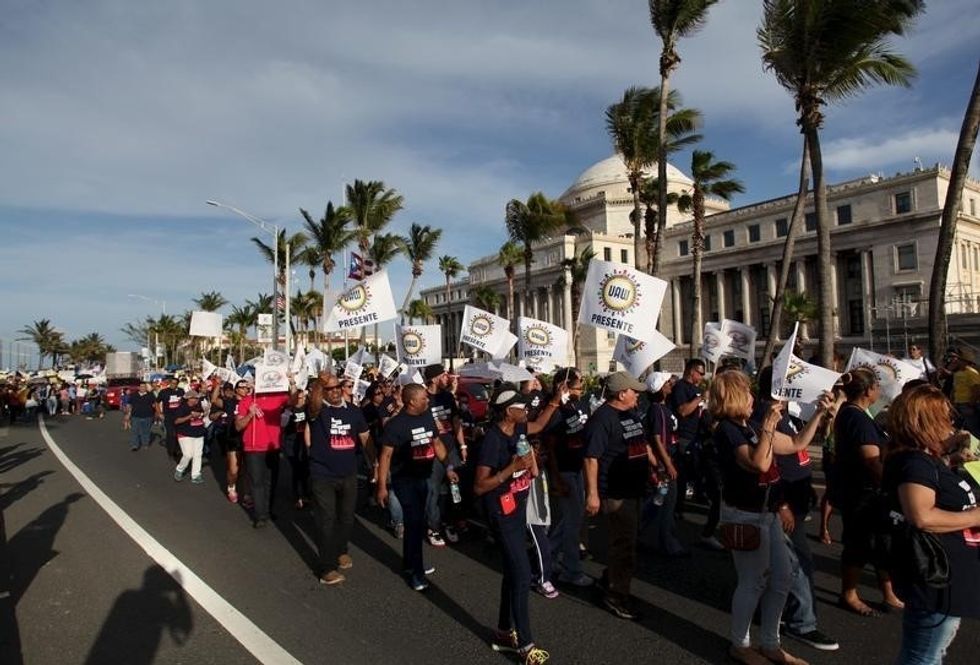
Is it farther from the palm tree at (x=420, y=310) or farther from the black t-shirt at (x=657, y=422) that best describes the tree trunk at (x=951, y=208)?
the palm tree at (x=420, y=310)

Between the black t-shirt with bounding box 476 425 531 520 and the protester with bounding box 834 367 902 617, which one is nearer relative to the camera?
the black t-shirt with bounding box 476 425 531 520

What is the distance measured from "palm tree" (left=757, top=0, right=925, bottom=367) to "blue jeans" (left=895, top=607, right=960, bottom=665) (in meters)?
11.8

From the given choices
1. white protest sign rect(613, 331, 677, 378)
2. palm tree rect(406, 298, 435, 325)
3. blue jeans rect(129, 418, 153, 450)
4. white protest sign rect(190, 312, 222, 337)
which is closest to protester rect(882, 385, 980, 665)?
white protest sign rect(613, 331, 677, 378)

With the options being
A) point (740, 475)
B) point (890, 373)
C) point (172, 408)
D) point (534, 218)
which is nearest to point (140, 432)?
point (172, 408)

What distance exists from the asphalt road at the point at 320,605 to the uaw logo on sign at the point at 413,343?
13.2ft

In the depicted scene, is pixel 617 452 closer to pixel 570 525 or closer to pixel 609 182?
pixel 570 525

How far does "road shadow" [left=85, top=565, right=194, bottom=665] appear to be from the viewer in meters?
4.46

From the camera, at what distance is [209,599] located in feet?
17.9

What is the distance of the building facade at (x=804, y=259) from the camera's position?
49594 millimetres

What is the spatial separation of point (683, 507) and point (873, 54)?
40.9 feet

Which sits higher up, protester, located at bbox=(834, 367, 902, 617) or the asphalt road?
protester, located at bbox=(834, 367, 902, 617)

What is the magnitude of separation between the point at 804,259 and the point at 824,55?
47545 millimetres

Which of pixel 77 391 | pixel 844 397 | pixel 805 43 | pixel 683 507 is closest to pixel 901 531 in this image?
pixel 844 397

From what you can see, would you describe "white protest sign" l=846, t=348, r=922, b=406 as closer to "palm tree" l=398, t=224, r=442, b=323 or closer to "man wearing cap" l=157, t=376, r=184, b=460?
"man wearing cap" l=157, t=376, r=184, b=460
